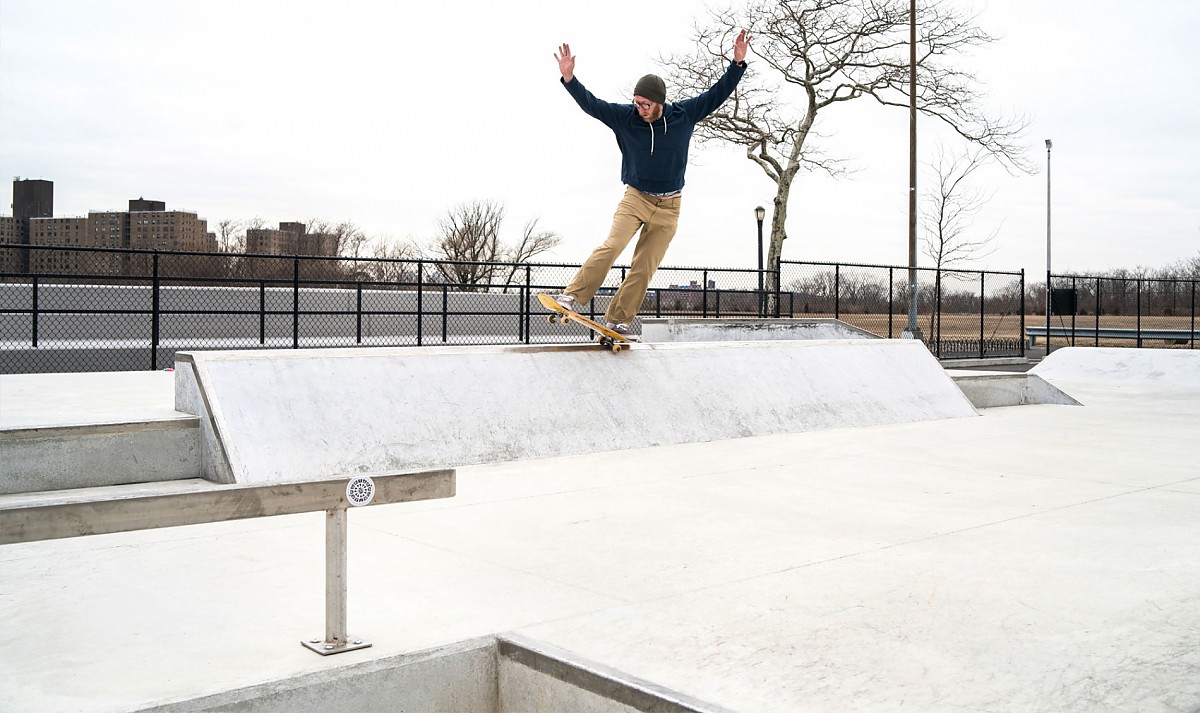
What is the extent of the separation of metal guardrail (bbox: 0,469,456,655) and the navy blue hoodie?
481 centimetres

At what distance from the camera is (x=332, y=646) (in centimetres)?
285

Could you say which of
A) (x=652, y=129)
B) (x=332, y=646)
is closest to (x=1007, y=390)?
(x=652, y=129)

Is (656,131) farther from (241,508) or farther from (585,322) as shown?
(241,508)

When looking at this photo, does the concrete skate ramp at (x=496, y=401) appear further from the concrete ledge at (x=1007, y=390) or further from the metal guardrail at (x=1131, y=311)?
the metal guardrail at (x=1131, y=311)

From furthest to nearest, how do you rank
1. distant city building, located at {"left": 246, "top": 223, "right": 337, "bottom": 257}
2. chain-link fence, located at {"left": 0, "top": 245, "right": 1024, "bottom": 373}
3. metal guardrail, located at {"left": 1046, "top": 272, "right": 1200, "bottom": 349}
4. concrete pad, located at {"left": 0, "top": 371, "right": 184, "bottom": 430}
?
distant city building, located at {"left": 246, "top": 223, "right": 337, "bottom": 257} < metal guardrail, located at {"left": 1046, "top": 272, "right": 1200, "bottom": 349} < chain-link fence, located at {"left": 0, "top": 245, "right": 1024, "bottom": 373} < concrete pad, located at {"left": 0, "top": 371, "right": 184, "bottom": 430}

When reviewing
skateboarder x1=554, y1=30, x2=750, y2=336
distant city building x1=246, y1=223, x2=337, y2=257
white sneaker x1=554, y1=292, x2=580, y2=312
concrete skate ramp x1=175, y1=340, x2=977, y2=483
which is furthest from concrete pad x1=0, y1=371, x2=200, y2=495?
distant city building x1=246, y1=223, x2=337, y2=257

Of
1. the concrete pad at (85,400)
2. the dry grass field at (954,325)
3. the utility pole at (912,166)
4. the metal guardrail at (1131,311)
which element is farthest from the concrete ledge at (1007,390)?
the metal guardrail at (1131,311)

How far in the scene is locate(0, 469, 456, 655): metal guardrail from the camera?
2281 mm

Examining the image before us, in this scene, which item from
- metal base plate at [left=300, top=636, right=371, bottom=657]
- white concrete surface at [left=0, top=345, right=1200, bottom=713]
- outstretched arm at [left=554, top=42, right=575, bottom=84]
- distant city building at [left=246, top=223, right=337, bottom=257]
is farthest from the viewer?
distant city building at [left=246, top=223, right=337, bottom=257]

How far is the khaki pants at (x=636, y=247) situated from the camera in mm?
7535

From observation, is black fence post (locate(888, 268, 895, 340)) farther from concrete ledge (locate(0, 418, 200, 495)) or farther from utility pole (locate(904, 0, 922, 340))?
concrete ledge (locate(0, 418, 200, 495))

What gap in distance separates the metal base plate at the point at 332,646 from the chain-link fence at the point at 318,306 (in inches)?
400

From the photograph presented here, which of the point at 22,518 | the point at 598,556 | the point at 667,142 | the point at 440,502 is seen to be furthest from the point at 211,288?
the point at 22,518

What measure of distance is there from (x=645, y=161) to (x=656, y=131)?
0.23 m
